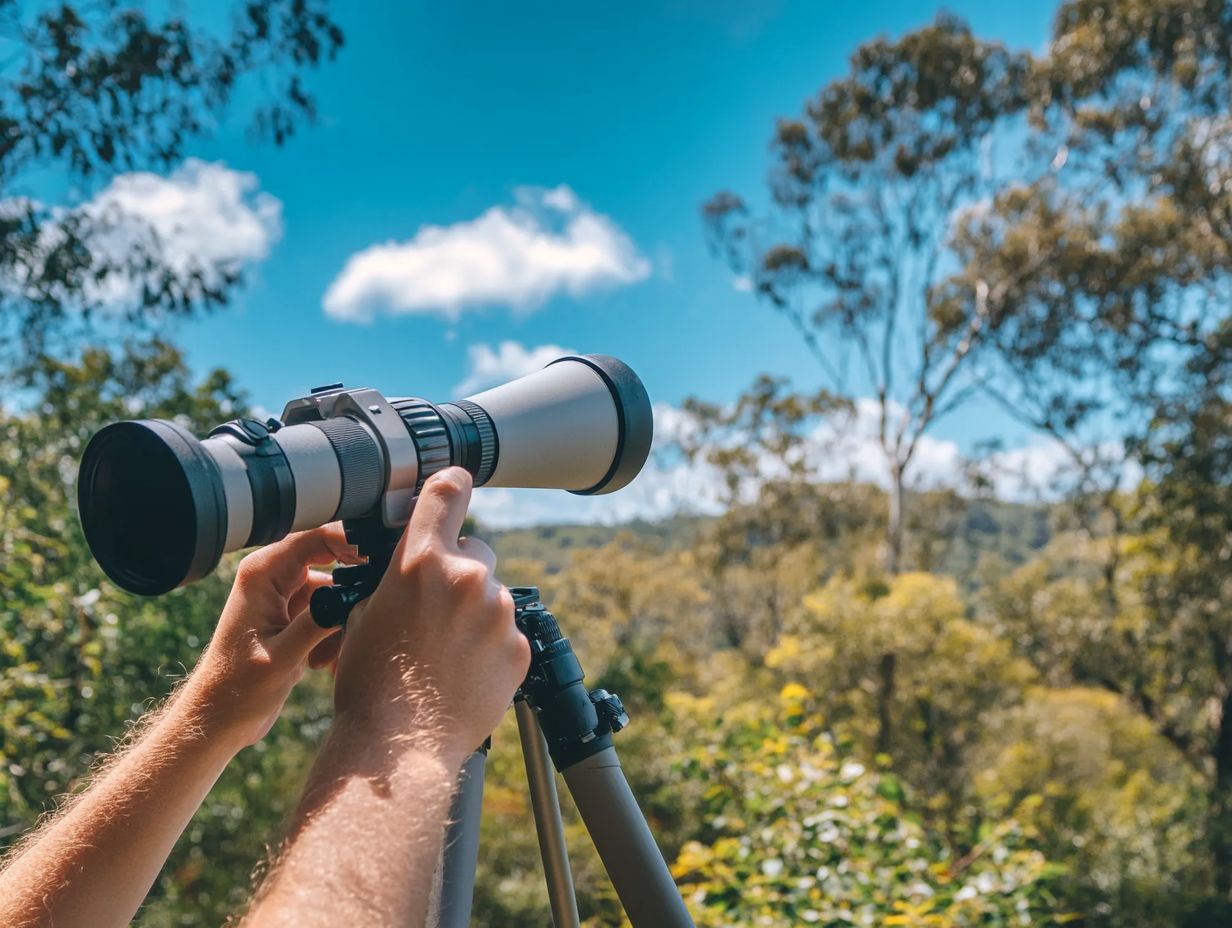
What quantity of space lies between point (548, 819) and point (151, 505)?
0.46 meters

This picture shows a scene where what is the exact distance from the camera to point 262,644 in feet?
2.54

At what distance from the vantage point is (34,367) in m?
4.55

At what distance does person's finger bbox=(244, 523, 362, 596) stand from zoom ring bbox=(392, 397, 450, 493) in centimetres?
12

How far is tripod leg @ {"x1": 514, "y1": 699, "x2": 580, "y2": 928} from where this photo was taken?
33.1 inches

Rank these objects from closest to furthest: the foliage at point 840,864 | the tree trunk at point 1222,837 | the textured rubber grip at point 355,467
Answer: the textured rubber grip at point 355,467 < the foliage at point 840,864 < the tree trunk at point 1222,837

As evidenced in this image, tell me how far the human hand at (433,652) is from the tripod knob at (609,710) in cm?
22

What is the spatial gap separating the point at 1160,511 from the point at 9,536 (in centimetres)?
741

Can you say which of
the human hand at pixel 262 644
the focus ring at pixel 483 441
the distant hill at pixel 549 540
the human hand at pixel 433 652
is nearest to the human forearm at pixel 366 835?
the human hand at pixel 433 652

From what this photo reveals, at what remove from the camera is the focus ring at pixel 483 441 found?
847 millimetres

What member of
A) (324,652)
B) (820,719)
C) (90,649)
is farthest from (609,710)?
(90,649)

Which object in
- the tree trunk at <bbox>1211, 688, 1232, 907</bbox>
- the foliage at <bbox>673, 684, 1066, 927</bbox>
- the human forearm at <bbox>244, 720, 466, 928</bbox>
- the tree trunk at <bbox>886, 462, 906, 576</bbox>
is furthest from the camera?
the tree trunk at <bbox>886, 462, 906, 576</bbox>

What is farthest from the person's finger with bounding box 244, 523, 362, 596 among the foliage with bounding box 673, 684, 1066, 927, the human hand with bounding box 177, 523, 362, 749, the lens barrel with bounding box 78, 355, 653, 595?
the foliage with bounding box 673, 684, 1066, 927

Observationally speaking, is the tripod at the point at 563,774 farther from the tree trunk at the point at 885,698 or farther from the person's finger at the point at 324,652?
the tree trunk at the point at 885,698

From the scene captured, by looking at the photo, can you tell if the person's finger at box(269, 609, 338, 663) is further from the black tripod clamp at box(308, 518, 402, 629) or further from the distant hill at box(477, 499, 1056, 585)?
the distant hill at box(477, 499, 1056, 585)
